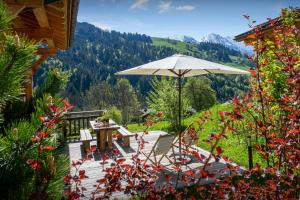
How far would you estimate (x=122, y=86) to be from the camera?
179 ft

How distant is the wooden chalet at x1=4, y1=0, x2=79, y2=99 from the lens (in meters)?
3.41

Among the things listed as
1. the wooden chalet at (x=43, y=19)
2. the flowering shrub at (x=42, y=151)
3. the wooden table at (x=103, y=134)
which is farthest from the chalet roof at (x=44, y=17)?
Result: the wooden table at (x=103, y=134)

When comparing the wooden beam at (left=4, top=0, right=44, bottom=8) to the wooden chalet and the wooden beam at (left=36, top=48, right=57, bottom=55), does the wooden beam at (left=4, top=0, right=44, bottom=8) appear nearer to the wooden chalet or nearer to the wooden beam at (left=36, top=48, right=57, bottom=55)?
the wooden chalet

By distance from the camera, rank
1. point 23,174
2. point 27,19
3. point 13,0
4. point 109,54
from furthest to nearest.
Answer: point 109,54 < point 27,19 < point 13,0 < point 23,174

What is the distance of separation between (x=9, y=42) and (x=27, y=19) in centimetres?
607

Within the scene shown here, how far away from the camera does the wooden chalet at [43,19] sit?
3.41 metres

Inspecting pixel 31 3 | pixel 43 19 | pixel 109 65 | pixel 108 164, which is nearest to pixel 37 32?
pixel 43 19

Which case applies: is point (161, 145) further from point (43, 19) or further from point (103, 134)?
point (43, 19)

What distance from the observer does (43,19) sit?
5.25 meters

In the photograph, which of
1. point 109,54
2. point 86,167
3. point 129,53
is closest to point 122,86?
point 86,167

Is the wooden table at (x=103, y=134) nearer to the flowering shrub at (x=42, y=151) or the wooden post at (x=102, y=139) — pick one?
the wooden post at (x=102, y=139)

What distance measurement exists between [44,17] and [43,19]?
0.20 metres

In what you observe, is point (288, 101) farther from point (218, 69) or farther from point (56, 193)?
point (218, 69)

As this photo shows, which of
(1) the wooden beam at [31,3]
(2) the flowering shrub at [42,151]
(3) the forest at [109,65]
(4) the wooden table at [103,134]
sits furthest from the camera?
(3) the forest at [109,65]
